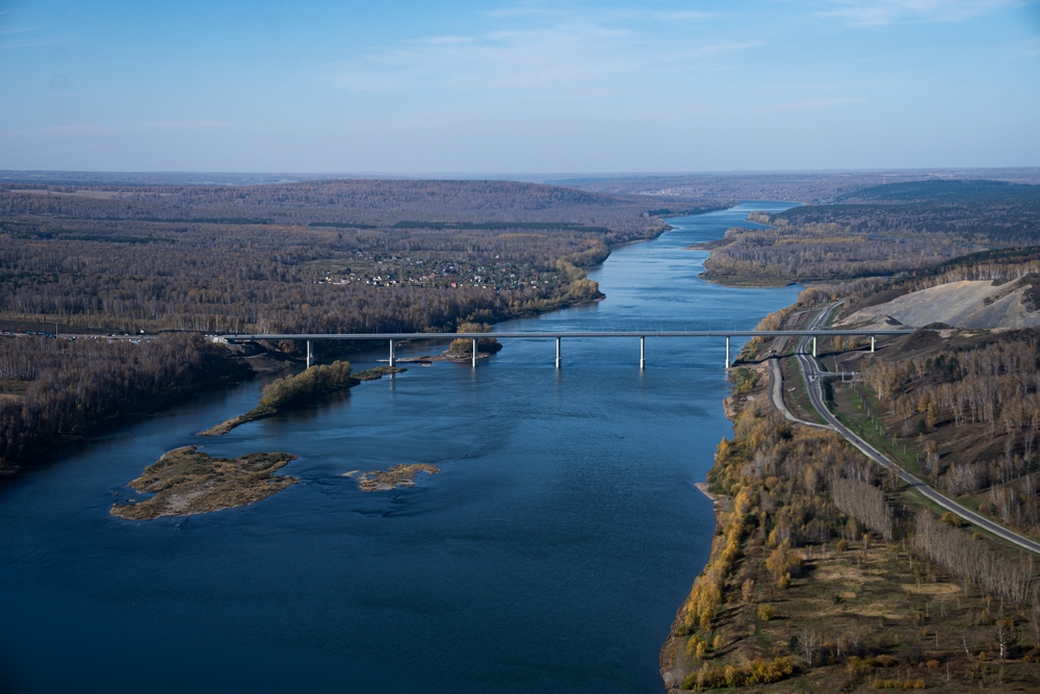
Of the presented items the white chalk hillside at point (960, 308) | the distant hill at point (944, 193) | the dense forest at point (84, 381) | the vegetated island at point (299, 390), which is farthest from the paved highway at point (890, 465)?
the distant hill at point (944, 193)

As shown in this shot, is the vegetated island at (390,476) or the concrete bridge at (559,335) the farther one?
the concrete bridge at (559,335)

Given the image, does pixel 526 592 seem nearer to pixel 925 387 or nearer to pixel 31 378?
pixel 925 387

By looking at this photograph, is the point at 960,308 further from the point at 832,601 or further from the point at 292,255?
the point at 292,255

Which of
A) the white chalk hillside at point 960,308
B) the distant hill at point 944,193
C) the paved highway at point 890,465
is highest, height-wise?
the distant hill at point 944,193

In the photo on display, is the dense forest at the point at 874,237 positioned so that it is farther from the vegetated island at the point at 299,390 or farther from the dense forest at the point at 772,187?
the dense forest at the point at 772,187

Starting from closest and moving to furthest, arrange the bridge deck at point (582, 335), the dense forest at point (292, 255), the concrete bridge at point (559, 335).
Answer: the concrete bridge at point (559, 335)
the bridge deck at point (582, 335)
the dense forest at point (292, 255)

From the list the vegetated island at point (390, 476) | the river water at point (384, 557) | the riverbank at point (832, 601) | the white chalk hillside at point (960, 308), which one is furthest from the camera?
the white chalk hillside at point (960, 308)

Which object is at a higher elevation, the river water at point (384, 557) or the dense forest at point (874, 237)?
the dense forest at point (874, 237)

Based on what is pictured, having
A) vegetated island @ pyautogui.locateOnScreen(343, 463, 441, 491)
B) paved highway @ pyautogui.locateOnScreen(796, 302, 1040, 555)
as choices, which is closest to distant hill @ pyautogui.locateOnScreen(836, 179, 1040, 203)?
paved highway @ pyautogui.locateOnScreen(796, 302, 1040, 555)
